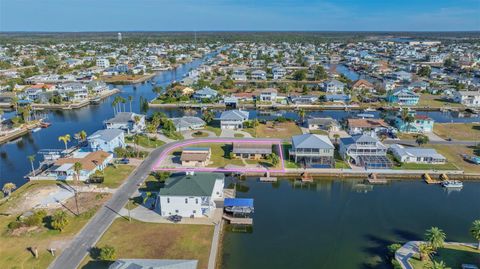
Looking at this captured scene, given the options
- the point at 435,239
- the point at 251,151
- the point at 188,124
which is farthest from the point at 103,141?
the point at 435,239

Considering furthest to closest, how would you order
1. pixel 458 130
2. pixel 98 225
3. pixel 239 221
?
pixel 458 130 → pixel 239 221 → pixel 98 225

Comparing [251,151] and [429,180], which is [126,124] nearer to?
[251,151]

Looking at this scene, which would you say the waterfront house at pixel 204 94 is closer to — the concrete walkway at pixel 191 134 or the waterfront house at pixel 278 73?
the concrete walkway at pixel 191 134

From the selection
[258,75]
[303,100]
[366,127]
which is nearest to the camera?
[366,127]

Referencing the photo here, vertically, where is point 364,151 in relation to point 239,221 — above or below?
above

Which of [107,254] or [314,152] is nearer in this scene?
[107,254]

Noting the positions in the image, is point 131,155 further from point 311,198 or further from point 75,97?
point 75,97

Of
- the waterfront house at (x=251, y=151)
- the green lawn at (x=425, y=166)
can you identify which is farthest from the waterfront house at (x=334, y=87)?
the waterfront house at (x=251, y=151)
